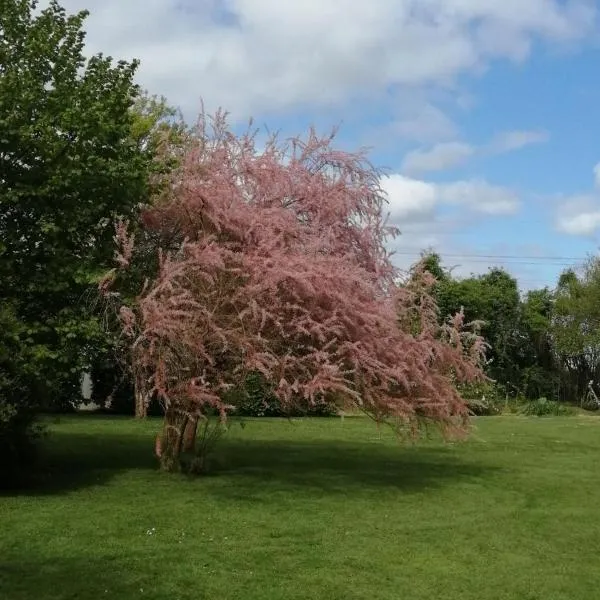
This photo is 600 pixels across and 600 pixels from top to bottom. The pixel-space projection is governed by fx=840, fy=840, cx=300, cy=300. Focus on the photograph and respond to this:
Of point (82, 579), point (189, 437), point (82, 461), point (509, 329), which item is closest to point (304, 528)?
point (82, 579)

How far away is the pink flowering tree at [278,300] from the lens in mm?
10742

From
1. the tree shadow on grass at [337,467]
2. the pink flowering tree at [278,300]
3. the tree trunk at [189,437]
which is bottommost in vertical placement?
the tree shadow on grass at [337,467]

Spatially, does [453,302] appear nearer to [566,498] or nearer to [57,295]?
[566,498]

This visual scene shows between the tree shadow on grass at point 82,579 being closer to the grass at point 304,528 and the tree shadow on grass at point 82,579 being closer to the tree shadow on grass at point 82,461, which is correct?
the grass at point 304,528

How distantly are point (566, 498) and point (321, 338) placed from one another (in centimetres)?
416

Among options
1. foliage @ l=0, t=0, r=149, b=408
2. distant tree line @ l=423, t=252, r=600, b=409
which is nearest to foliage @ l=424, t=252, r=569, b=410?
distant tree line @ l=423, t=252, r=600, b=409

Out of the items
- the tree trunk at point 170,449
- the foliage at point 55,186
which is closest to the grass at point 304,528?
the tree trunk at point 170,449

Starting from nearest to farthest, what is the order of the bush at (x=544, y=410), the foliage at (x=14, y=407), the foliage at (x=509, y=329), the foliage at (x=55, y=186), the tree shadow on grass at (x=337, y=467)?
the foliage at (x=14, y=407)
the foliage at (x=55, y=186)
the tree shadow on grass at (x=337, y=467)
the bush at (x=544, y=410)
the foliage at (x=509, y=329)

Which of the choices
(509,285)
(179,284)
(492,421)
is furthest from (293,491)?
(509,285)

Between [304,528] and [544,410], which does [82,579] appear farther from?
[544,410]

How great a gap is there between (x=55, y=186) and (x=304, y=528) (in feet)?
16.7

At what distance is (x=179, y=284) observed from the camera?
10.9m

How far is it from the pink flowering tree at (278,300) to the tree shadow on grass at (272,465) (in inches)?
38.4

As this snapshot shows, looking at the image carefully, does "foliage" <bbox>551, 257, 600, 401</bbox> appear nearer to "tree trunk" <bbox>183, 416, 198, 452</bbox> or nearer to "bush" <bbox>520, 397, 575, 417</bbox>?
"bush" <bbox>520, 397, 575, 417</bbox>
